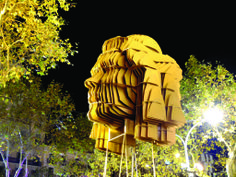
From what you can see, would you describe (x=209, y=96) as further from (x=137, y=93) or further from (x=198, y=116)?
(x=137, y=93)

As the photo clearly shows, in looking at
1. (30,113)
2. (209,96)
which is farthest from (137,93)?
(30,113)

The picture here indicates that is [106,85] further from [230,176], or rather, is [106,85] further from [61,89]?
[61,89]

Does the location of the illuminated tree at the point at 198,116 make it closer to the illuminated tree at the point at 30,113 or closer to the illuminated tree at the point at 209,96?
the illuminated tree at the point at 209,96

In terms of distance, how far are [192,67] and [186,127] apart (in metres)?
4.05

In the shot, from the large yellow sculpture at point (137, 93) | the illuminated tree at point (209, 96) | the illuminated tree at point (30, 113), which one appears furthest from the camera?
the illuminated tree at point (30, 113)

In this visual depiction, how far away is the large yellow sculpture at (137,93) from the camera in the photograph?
3.94 m

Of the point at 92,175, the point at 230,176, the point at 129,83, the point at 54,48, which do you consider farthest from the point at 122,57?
the point at 92,175

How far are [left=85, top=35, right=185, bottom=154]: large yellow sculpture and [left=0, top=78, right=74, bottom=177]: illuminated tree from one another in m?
10.6

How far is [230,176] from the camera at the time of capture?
23.0 feet

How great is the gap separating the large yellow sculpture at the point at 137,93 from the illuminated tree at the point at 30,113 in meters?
10.6

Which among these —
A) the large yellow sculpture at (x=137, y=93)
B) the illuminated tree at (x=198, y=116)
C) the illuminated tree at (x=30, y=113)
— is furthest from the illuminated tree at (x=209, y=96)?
the large yellow sculpture at (x=137, y=93)

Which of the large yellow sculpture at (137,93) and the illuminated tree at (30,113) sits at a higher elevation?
the illuminated tree at (30,113)

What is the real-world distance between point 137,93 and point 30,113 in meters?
12.5

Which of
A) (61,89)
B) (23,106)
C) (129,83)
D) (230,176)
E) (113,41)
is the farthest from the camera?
(61,89)
